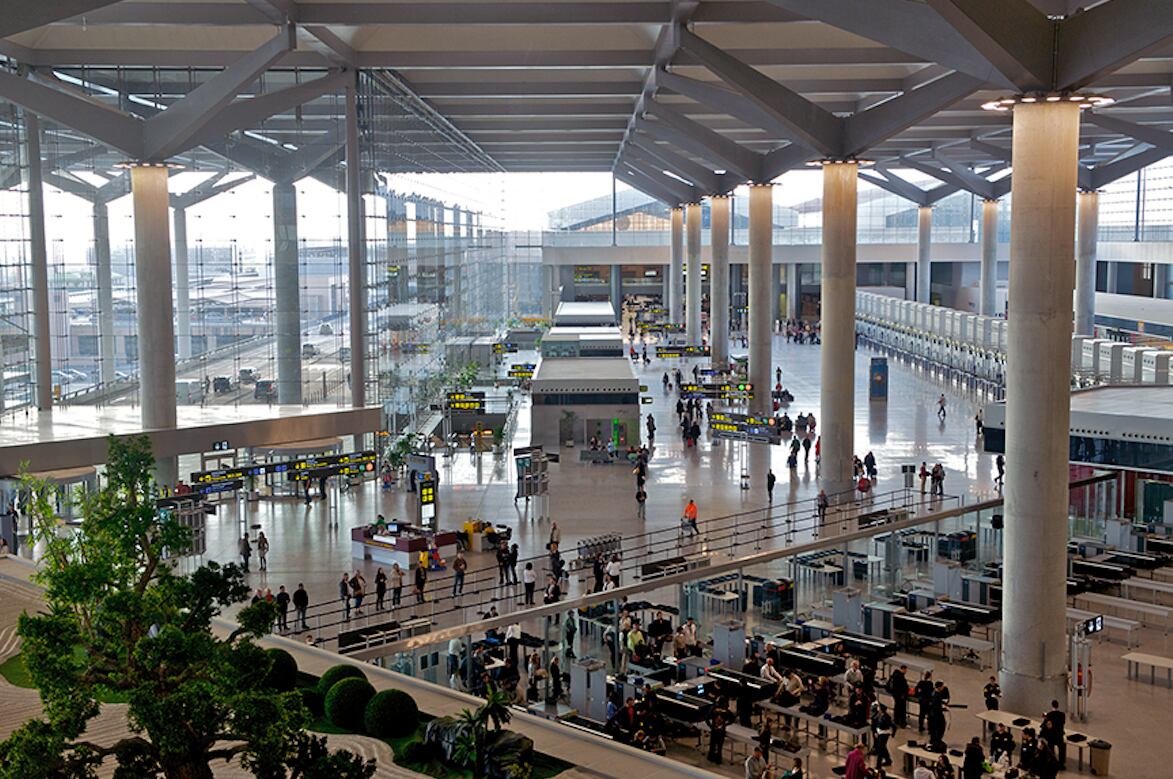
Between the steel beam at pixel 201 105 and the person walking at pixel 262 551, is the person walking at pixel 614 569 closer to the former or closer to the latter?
the person walking at pixel 262 551

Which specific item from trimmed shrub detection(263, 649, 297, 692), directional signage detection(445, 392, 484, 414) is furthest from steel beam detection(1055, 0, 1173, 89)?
directional signage detection(445, 392, 484, 414)

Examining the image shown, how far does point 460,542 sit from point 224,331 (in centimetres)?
1153

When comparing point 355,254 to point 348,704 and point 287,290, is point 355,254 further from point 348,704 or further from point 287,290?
point 348,704

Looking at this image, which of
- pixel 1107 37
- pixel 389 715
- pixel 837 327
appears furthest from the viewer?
pixel 837 327

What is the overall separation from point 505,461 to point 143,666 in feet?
93.5

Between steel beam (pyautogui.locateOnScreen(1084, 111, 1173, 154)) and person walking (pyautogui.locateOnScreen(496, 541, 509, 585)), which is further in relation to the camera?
steel beam (pyautogui.locateOnScreen(1084, 111, 1173, 154))

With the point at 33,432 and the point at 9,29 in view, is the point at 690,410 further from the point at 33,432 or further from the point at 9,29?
the point at 9,29

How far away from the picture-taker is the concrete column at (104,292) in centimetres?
3347

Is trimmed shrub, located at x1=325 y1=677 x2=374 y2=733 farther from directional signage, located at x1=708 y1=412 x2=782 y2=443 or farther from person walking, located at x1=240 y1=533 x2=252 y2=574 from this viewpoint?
directional signage, located at x1=708 y1=412 x2=782 y2=443

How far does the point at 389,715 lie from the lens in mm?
13094

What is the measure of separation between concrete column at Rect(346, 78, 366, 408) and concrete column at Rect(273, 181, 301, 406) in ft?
5.26

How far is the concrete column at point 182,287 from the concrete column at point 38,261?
10.7ft

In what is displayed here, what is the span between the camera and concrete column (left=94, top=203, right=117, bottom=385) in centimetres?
3347

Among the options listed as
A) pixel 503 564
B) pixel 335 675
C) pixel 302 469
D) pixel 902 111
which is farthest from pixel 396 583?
pixel 902 111
